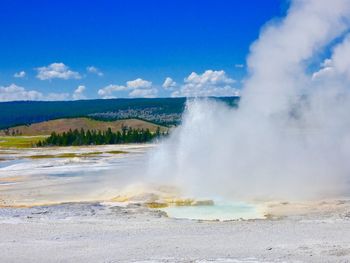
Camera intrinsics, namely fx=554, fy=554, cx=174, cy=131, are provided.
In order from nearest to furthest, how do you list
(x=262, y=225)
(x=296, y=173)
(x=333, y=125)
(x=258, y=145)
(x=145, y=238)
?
(x=145, y=238) → (x=262, y=225) → (x=296, y=173) → (x=258, y=145) → (x=333, y=125)

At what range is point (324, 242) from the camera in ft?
58.4

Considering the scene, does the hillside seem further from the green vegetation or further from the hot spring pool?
the hot spring pool

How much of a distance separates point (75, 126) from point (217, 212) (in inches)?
6463

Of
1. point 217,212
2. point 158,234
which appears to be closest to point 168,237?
point 158,234

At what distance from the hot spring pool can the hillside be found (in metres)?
151

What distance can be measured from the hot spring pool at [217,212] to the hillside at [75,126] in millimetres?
150702

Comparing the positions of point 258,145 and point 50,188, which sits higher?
point 258,145

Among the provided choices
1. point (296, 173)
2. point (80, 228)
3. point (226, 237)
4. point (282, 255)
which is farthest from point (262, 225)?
point (296, 173)

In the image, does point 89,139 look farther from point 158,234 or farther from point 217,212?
point 158,234

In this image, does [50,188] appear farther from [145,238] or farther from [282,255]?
[282,255]

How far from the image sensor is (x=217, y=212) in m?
25.0

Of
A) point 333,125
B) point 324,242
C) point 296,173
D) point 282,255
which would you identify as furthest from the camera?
point 333,125

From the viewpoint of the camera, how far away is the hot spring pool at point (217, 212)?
78.2 feet

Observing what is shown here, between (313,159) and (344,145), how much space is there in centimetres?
1040
